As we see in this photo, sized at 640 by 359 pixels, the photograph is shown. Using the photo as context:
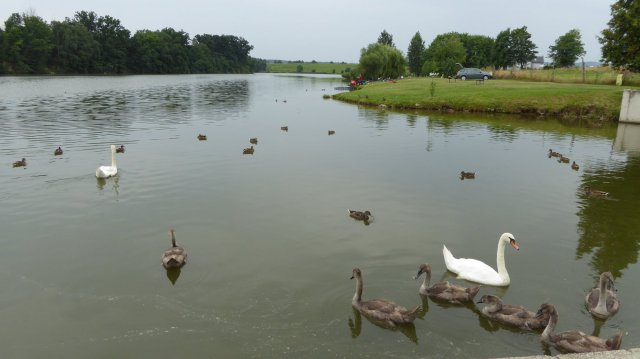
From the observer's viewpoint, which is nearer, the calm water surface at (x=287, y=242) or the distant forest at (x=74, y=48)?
the calm water surface at (x=287, y=242)

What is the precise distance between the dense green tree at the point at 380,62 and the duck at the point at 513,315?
106 meters

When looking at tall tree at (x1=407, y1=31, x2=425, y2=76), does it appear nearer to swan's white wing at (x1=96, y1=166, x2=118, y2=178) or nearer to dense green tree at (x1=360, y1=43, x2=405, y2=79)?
dense green tree at (x1=360, y1=43, x2=405, y2=79)

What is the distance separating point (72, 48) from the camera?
15438 cm

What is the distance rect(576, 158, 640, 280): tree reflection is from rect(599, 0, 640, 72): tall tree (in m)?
27.4

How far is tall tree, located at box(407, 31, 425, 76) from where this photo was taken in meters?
167

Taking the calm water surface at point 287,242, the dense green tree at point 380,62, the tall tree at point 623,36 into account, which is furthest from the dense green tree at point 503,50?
the calm water surface at point 287,242

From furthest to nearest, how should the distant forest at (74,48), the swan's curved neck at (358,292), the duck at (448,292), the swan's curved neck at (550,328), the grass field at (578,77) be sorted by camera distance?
the distant forest at (74,48) → the grass field at (578,77) → the duck at (448,292) → the swan's curved neck at (358,292) → the swan's curved neck at (550,328)

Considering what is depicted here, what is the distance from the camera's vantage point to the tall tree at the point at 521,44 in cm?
13000

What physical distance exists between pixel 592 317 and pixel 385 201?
381 inches

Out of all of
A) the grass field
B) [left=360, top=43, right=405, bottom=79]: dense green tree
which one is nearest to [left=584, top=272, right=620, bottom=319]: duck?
the grass field

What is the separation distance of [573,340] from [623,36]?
48413mm

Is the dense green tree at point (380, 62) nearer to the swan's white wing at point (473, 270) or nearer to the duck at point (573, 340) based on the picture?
the swan's white wing at point (473, 270)

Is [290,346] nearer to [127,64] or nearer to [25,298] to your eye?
[25,298]

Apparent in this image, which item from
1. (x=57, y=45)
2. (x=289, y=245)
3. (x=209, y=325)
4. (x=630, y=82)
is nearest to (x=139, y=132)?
(x=289, y=245)
